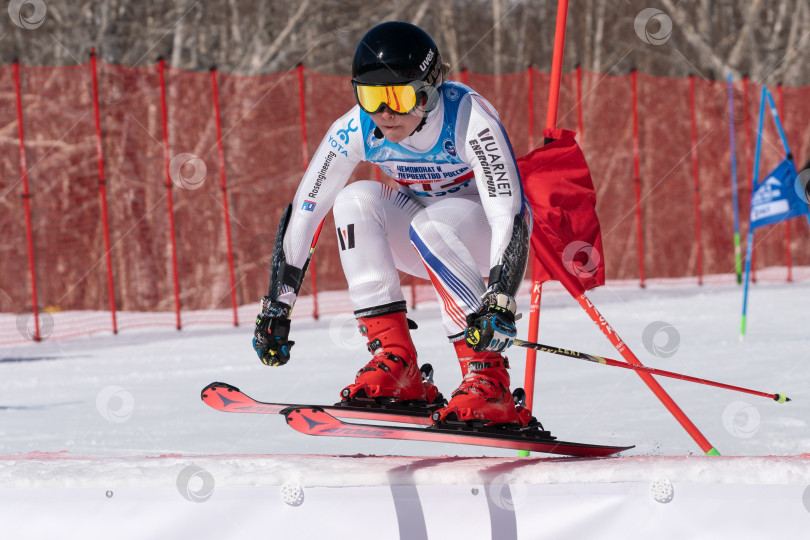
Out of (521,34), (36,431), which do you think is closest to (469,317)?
(36,431)

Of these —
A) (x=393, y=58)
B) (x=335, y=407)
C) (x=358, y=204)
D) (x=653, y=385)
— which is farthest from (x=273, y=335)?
(x=653, y=385)

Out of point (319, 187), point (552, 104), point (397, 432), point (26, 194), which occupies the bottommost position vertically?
point (397, 432)

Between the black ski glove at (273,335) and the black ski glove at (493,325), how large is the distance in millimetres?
760

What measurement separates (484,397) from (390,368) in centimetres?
48

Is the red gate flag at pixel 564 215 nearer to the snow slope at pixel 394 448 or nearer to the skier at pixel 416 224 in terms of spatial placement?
the skier at pixel 416 224

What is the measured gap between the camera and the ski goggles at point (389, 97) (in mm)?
3004

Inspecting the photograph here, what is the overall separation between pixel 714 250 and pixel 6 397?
49.2 feet

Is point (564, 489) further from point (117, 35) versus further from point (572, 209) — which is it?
point (117, 35)

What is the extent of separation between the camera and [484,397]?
3.00 meters

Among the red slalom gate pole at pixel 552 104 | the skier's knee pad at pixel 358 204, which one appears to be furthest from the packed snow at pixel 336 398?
the skier's knee pad at pixel 358 204

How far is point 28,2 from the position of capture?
2084cm

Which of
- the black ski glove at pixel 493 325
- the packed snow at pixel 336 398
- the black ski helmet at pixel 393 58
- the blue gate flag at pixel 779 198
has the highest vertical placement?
the black ski helmet at pixel 393 58

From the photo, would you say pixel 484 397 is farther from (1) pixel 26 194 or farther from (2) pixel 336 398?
(1) pixel 26 194

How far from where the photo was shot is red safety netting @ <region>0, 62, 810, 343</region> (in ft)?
50.7
